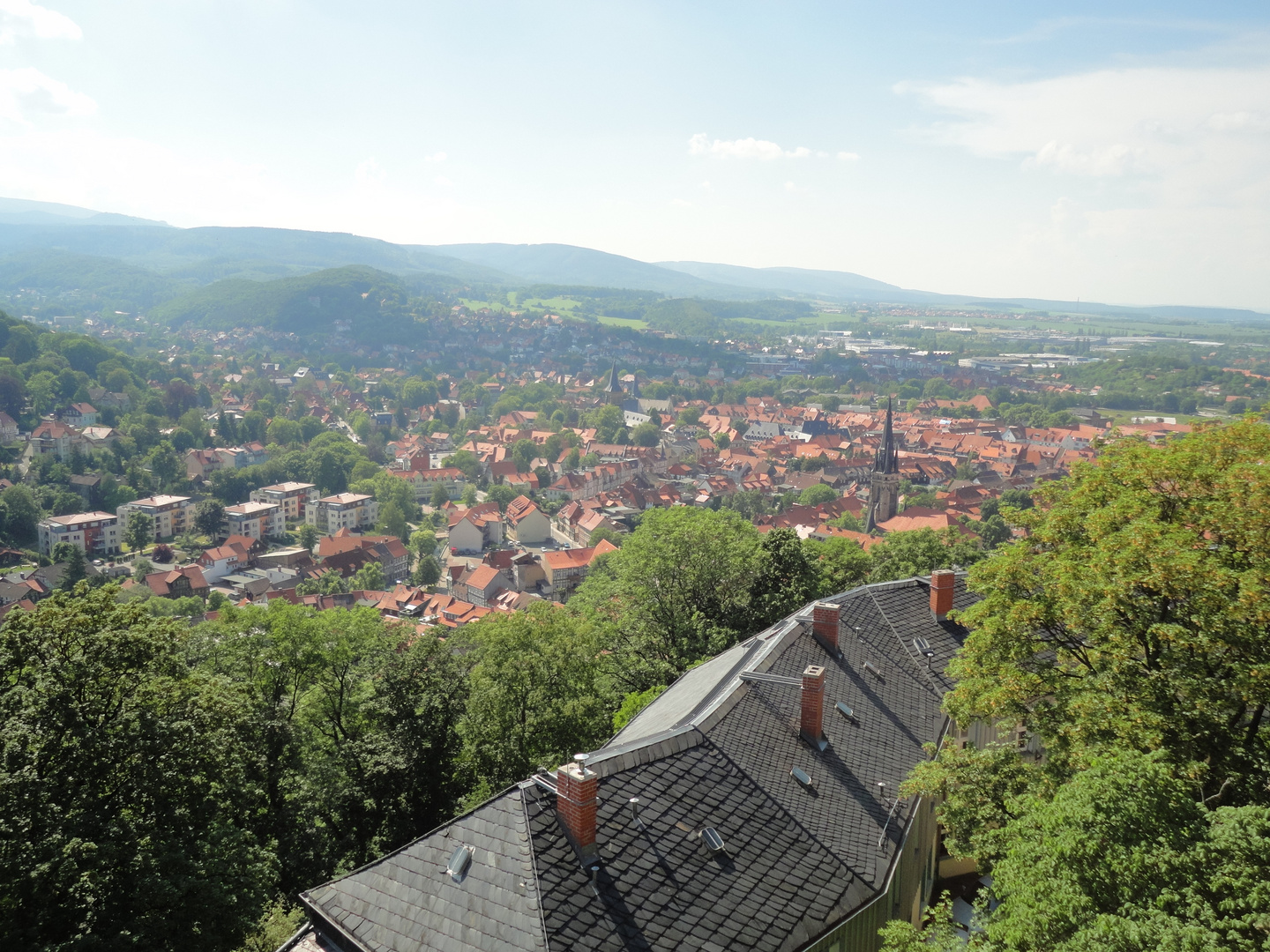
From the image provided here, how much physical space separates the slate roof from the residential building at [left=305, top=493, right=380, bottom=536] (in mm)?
84801

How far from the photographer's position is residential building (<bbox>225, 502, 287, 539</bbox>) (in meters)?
88.2

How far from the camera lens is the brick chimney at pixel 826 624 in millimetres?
17250

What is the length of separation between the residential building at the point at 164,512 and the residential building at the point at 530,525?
34228 mm

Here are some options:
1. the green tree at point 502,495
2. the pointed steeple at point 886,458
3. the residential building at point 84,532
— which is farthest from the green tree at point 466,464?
the pointed steeple at point 886,458

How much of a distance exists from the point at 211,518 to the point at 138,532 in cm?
717

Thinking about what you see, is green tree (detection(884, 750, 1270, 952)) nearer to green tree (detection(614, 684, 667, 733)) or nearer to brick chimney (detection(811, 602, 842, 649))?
brick chimney (detection(811, 602, 842, 649))

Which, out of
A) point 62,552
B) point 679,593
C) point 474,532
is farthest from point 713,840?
point 62,552

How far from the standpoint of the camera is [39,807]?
11758 mm

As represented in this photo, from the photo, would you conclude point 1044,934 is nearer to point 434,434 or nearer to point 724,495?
point 724,495

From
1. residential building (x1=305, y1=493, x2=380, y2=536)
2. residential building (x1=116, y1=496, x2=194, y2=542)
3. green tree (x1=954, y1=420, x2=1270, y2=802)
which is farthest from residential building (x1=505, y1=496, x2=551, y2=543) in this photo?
green tree (x1=954, y1=420, x2=1270, y2=802)

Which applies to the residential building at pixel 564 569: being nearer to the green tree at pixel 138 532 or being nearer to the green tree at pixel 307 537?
the green tree at pixel 307 537

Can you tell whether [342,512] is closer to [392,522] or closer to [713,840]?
[392,522]

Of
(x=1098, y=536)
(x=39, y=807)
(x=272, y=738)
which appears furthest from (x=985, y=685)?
(x=272, y=738)

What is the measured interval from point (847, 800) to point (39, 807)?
11547 millimetres
